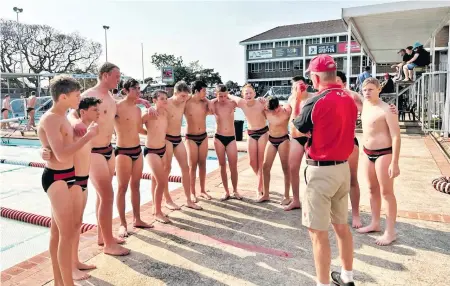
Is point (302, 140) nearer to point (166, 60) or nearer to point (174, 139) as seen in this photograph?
point (174, 139)

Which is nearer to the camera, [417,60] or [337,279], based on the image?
[337,279]

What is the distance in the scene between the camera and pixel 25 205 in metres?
7.26

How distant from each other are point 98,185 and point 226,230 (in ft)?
5.77

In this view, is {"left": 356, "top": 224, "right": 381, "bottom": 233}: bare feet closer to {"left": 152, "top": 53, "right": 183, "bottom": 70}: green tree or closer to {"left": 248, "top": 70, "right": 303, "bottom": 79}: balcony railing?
{"left": 248, "top": 70, "right": 303, "bottom": 79}: balcony railing

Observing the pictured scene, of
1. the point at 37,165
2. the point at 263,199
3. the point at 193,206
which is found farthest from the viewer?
the point at 37,165

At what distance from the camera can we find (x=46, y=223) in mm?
5977

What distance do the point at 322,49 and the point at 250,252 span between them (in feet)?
189

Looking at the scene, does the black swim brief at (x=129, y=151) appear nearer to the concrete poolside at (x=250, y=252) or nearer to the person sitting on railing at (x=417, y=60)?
the concrete poolside at (x=250, y=252)

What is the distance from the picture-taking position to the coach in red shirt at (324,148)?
2908 millimetres

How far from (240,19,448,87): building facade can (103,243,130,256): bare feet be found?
180ft

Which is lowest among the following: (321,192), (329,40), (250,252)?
(250,252)

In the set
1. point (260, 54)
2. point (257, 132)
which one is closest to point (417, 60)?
point (257, 132)

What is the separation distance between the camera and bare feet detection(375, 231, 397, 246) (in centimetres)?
408

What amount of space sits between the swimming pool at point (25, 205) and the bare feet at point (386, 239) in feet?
14.7
